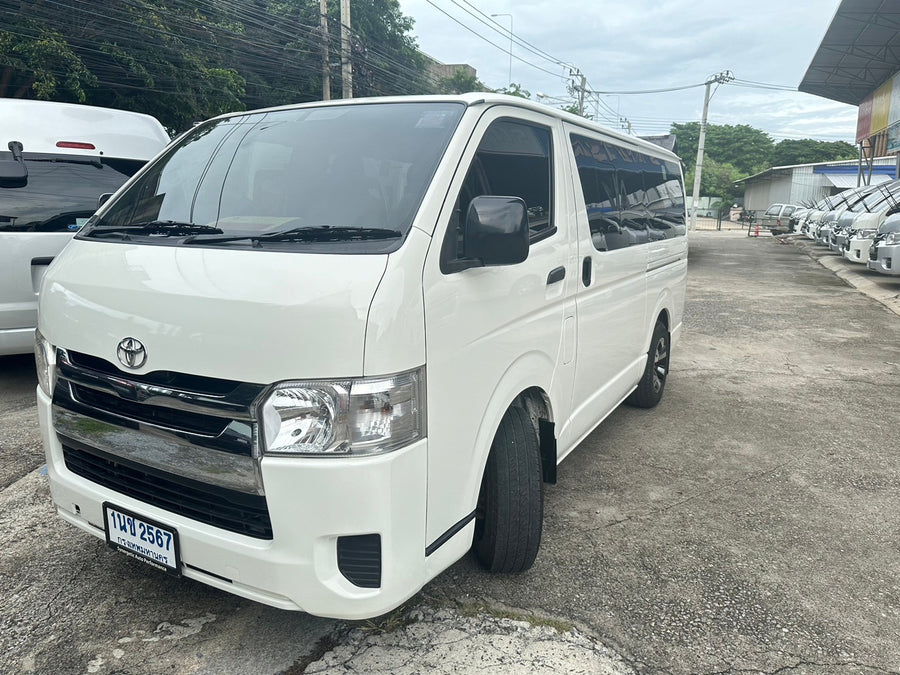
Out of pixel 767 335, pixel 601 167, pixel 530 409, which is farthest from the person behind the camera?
pixel 767 335

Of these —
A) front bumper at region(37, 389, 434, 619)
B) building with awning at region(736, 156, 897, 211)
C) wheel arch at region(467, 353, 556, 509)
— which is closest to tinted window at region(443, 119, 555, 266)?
wheel arch at region(467, 353, 556, 509)

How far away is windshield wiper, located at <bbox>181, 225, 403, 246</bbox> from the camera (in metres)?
2.14

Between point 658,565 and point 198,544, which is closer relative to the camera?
point 198,544

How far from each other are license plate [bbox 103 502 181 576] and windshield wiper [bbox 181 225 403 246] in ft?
3.08

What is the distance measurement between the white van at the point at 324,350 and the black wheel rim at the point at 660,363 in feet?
7.40

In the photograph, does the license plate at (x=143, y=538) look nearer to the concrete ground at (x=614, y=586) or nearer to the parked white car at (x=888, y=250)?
the concrete ground at (x=614, y=586)

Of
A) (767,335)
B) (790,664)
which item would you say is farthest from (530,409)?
(767,335)

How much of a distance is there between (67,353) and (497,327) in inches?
59.1

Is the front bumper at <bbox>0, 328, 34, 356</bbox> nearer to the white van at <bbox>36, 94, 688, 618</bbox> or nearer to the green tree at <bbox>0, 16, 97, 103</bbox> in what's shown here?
the white van at <bbox>36, 94, 688, 618</bbox>

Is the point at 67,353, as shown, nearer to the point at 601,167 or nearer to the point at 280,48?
the point at 601,167

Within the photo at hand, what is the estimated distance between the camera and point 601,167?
3.53 meters

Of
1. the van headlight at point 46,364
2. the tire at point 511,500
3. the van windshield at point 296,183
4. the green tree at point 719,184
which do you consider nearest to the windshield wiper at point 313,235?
the van windshield at point 296,183

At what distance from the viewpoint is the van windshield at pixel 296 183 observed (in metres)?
2.24

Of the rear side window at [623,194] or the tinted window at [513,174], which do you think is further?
the rear side window at [623,194]
